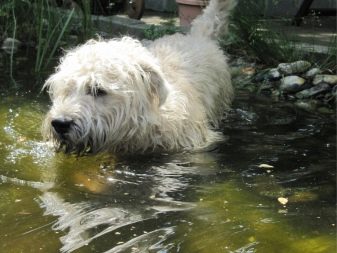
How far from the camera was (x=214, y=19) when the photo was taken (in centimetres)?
629

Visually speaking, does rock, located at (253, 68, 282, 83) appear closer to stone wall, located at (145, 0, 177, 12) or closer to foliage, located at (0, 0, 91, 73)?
foliage, located at (0, 0, 91, 73)

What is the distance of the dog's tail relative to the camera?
630 cm

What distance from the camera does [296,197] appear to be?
3.71m

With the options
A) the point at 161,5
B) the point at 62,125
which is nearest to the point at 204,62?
the point at 62,125

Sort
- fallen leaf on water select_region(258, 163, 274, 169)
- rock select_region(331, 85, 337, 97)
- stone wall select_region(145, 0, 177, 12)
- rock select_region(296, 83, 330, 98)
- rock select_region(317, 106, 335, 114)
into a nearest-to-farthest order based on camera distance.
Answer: fallen leaf on water select_region(258, 163, 274, 169) < rock select_region(317, 106, 335, 114) < rock select_region(331, 85, 337, 97) < rock select_region(296, 83, 330, 98) < stone wall select_region(145, 0, 177, 12)

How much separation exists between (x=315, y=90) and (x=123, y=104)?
8.84 feet

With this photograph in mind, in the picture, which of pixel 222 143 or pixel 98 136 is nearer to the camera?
pixel 98 136

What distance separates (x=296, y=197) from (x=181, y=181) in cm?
78

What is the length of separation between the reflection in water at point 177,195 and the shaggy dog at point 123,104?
0.55 ft

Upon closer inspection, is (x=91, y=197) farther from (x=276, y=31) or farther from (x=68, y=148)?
(x=276, y=31)

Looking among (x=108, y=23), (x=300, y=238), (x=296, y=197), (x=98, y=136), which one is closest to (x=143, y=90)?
(x=98, y=136)

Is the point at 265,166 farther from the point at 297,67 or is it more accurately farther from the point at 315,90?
the point at 297,67

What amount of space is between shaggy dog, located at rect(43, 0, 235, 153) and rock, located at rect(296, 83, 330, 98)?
1.46m

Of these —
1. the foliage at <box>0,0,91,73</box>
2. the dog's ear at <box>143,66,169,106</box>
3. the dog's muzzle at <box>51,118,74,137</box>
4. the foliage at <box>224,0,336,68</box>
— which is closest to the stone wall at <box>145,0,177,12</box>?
the foliage at <box>0,0,91,73</box>
